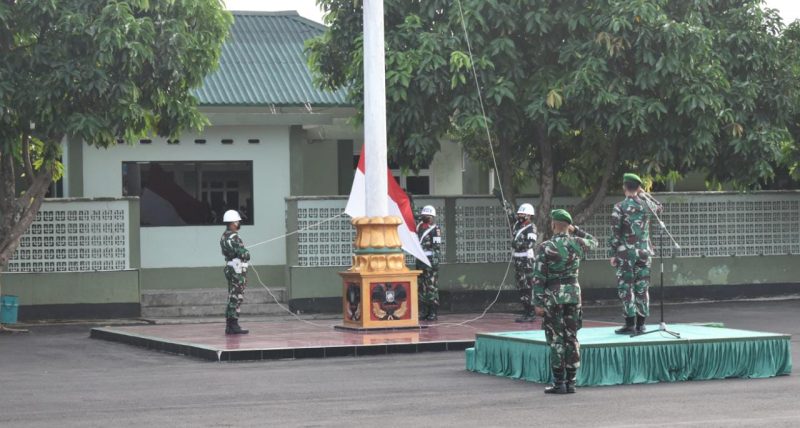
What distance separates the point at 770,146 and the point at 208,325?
981 cm

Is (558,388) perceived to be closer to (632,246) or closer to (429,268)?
(632,246)

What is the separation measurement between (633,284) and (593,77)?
743 centimetres

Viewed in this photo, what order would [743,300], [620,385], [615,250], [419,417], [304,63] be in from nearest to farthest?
[419,417] < [620,385] < [615,250] < [743,300] < [304,63]

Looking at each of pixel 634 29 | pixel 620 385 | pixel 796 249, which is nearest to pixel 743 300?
pixel 796 249

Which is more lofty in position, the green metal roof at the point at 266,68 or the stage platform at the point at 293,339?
the green metal roof at the point at 266,68

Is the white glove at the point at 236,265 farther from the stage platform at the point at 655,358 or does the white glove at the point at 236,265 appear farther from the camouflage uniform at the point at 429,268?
the stage platform at the point at 655,358

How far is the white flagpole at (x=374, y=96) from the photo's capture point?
63.1 feet

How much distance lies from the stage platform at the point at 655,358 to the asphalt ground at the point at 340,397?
0.23 m

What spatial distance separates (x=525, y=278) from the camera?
70.5 ft

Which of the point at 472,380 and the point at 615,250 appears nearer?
the point at 472,380

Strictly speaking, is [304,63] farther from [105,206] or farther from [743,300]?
[743,300]

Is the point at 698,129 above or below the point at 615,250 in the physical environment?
above

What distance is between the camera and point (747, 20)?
951 inches

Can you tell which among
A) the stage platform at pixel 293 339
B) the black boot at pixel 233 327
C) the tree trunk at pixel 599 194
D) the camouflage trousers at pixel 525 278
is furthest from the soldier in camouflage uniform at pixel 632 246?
the tree trunk at pixel 599 194
